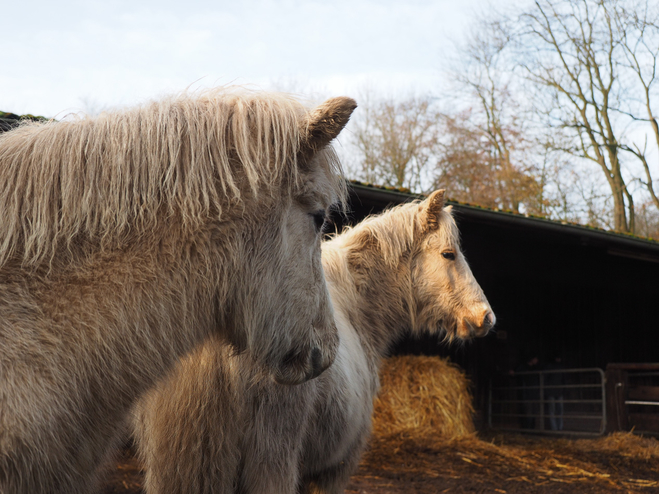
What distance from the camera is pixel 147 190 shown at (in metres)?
1.57

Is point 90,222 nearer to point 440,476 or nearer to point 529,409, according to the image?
point 440,476

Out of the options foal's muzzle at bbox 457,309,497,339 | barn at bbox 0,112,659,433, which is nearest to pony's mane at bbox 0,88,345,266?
foal's muzzle at bbox 457,309,497,339

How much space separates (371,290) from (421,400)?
208 inches

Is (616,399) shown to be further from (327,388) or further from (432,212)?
(327,388)

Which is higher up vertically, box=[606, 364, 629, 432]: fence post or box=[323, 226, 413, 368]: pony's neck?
box=[323, 226, 413, 368]: pony's neck

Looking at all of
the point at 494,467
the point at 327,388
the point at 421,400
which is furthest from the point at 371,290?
the point at 421,400

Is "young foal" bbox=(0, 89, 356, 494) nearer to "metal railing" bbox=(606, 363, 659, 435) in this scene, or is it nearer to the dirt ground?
the dirt ground

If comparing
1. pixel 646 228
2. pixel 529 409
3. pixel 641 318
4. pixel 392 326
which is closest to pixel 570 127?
pixel 646 228

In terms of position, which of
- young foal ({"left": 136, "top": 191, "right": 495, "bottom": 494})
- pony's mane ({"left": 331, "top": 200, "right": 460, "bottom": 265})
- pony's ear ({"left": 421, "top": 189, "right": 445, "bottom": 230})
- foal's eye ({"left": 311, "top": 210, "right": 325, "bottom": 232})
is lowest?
young foal ({"left": 136, "top": 191, "right": 495, "bottom": 494})

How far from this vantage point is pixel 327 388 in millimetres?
3045

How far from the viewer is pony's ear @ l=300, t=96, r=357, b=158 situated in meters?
1.64

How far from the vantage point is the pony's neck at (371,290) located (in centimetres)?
392

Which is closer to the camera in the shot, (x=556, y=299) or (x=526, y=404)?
(x=526, y=404)

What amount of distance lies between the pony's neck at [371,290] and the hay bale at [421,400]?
15.3ft
